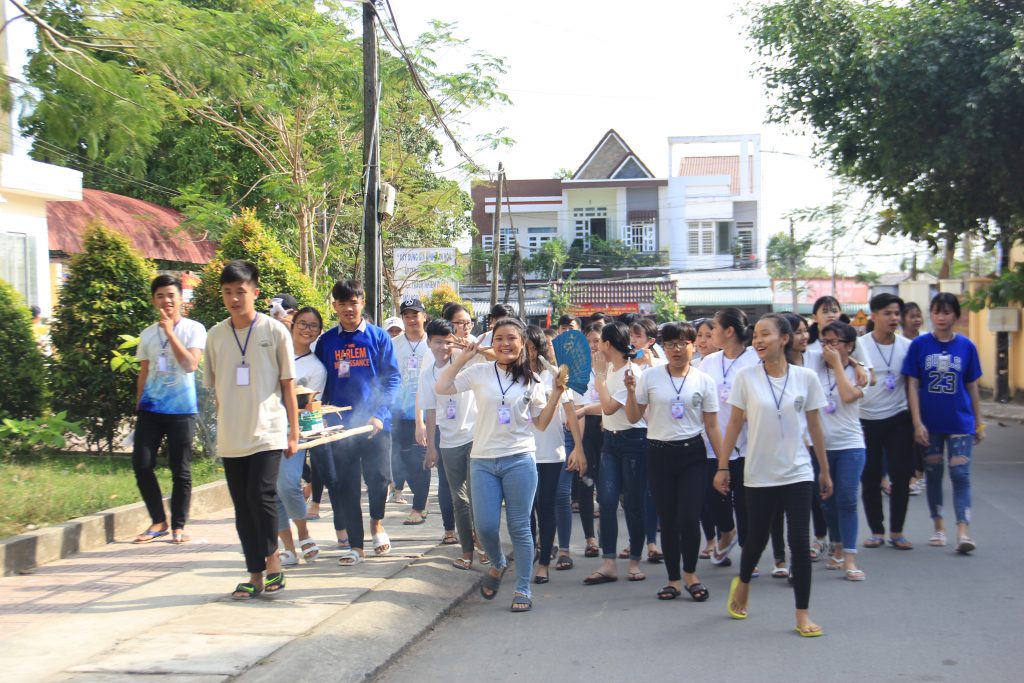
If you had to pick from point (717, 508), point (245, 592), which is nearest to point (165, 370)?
point (245, 592)

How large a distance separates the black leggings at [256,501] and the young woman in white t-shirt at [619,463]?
2.31 metres

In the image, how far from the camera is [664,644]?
5402mm

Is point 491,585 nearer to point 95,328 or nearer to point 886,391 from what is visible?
point 886,391

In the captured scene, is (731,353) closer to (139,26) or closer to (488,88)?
(139,26)

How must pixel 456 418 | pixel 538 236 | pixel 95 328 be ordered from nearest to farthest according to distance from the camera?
pixel 456 418 < pixel 95 328 < pixel 538 236

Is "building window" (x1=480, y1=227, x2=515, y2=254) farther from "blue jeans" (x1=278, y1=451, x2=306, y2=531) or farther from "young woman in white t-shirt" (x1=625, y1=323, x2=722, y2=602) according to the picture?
"young woman in white t-shirt" (x1=625, y1=323, x2=722, y2=602)

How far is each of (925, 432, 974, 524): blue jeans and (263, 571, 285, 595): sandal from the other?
5.15 metres

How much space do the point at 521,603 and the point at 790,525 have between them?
5.82ft

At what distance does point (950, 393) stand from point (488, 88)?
1367cm

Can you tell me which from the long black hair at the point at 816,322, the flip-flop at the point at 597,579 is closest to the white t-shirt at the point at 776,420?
the flip-flop at the point at 597,579

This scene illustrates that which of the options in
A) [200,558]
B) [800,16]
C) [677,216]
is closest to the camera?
[200,558]

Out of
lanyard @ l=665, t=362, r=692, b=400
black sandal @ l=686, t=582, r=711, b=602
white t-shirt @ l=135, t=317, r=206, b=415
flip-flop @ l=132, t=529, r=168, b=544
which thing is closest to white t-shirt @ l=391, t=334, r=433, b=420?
white t-shirt @ l=135, t=317, r=206, b=415

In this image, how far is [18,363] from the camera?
9781 millimetres

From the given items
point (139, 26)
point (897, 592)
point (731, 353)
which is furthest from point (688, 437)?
point (139, 26)
